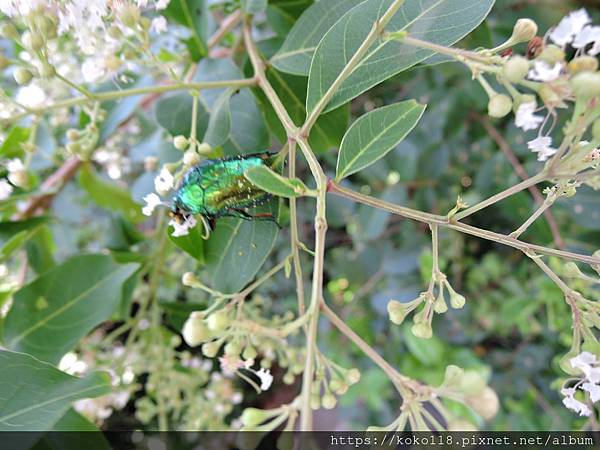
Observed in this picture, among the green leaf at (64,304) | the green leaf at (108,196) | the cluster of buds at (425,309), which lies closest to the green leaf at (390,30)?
the cluster of buds at (425,309)

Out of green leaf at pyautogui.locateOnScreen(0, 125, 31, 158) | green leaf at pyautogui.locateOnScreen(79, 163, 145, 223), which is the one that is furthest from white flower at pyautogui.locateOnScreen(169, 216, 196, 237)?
green leaf at pyautogui.locateOnScreen(79, 163, 145, 223)

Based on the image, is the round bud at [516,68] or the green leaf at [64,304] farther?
the green leaf at [64,304]

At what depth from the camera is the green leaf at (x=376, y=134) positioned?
56 cm

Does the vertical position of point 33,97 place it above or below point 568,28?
above

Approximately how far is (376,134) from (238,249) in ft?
0.90

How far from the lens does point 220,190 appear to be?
659 mm

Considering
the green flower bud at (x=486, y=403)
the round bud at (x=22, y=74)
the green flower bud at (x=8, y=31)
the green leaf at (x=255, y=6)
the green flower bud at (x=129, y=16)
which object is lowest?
the green flower bud at (x=486, y=403)

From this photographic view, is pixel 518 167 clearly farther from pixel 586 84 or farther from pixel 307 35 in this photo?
pixel 586 84

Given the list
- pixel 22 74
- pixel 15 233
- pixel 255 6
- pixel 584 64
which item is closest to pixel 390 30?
pixel 584 64

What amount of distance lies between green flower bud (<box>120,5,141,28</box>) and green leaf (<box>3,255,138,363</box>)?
47cm

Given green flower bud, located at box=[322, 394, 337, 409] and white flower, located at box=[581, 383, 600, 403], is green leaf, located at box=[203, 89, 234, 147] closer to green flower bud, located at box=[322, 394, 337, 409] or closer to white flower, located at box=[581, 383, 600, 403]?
green flower bud, located at box=[322, 394, 337, 409]

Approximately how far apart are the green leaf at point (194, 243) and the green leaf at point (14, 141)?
450 mm

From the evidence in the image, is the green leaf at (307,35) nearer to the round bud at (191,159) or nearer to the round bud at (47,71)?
the round bud at (191,159)

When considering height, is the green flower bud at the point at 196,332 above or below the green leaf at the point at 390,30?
below
